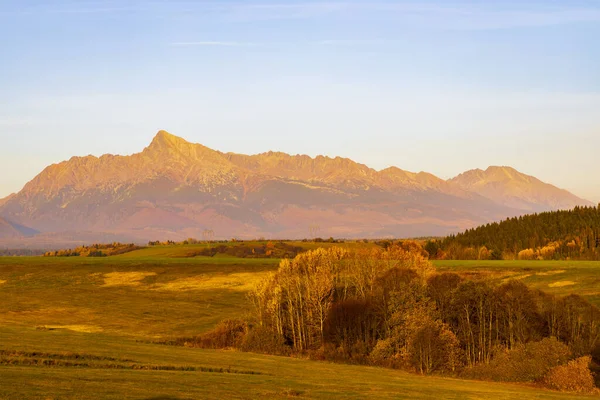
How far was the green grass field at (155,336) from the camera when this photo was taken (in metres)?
42.3

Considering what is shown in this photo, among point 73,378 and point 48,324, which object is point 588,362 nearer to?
point 73,378

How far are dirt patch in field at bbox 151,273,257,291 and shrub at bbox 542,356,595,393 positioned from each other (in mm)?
65240

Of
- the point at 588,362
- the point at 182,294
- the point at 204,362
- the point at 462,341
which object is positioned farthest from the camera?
the point at 182,294

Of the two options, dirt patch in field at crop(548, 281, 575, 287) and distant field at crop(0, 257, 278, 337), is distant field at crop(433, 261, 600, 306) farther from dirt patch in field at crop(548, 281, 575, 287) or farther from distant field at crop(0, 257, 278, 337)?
distant field at crop(0, 257, 278, 337)

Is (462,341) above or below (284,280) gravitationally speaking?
below

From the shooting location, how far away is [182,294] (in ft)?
402

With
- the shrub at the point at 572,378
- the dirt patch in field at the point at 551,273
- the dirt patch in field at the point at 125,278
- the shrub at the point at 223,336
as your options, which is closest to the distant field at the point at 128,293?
the dirt patch in field at the point at 125,278

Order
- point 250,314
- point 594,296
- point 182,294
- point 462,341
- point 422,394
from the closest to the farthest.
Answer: point 422,394, point 462,341, point 250,314, point 594,296, point 182,294

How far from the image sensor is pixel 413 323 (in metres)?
81.1

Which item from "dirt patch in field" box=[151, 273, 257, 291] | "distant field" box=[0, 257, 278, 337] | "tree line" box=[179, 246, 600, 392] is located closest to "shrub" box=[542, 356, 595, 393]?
"tree line" box=[179, 246, 600, 392]

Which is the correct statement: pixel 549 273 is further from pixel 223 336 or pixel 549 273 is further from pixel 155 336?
pixel 155 336

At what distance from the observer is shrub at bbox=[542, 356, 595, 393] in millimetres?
62128

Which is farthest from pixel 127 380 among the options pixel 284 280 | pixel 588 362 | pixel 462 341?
pixel 284 280

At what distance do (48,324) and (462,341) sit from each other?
160 ft
